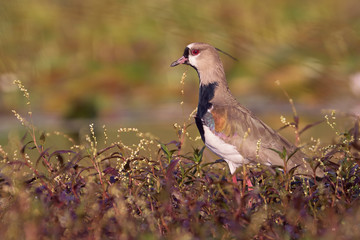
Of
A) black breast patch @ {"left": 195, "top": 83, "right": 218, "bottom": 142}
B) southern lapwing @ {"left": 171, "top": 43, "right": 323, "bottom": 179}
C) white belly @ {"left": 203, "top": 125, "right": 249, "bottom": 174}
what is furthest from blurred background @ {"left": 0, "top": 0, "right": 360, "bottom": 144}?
white belly @ {"left": 203, "top": 125, "right": 249, "bottom": 174}

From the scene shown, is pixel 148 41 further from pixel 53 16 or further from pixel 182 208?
pixel 182 208

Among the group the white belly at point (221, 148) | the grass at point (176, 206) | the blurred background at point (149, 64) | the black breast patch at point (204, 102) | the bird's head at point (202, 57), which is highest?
the blurred background at point (149, 64)

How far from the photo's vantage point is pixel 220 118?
5.10 meters

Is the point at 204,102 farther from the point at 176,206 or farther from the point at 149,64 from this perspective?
Answer: the point at 149,64

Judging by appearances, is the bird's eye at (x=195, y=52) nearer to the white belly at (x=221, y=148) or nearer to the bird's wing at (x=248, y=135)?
the bird's wing at (x=248, y=135)

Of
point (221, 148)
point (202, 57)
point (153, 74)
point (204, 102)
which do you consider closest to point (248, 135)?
point (221, 148)

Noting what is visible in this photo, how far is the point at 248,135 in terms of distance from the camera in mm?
5051

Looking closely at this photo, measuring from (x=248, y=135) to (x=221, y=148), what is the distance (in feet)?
0.65

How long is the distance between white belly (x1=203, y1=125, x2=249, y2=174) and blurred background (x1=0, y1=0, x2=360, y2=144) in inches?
194

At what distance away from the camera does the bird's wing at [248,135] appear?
502cm

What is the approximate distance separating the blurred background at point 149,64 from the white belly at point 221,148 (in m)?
4.93

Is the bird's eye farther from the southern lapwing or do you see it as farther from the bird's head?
the southern lapwing

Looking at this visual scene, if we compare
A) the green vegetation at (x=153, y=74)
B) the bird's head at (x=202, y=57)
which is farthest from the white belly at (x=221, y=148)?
the bird's head at (x=202, y=57)

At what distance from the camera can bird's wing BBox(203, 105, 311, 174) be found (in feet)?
16.5
